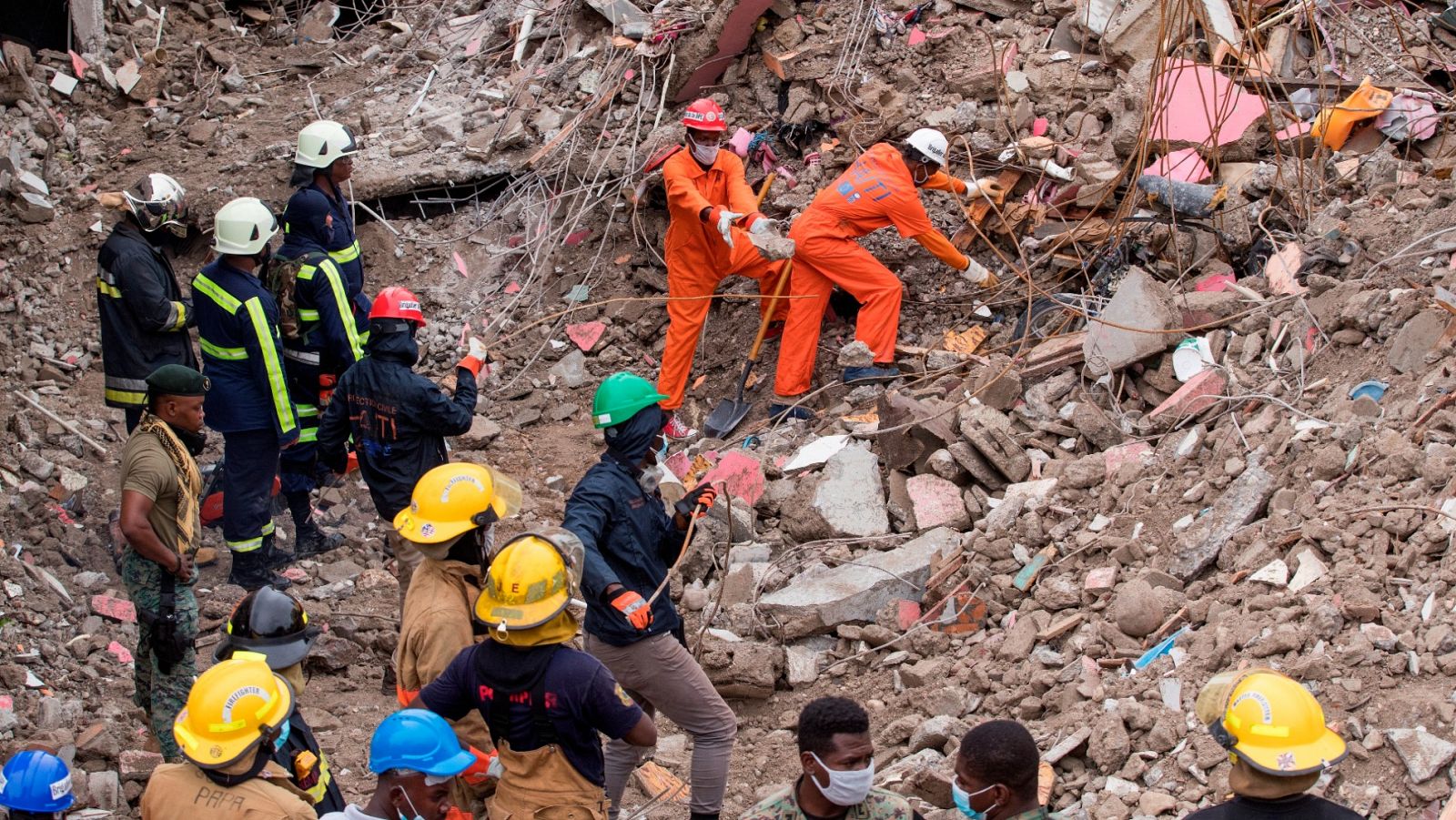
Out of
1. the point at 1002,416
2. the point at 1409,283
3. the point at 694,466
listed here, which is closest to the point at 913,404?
the point at 1002,416

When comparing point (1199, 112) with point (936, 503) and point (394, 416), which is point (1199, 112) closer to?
point (936, 503)

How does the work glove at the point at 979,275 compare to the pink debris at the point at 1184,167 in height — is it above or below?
below

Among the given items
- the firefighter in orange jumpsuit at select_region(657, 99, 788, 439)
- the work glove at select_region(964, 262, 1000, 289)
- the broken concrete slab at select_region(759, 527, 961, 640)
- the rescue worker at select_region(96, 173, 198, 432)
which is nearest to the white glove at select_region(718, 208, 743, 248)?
the firefighter in orange jumpsuit at select_region(657, 99, 788, 439)

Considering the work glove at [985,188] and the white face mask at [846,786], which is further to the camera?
the work glove at [985,188]

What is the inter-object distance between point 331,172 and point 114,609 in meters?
2.44

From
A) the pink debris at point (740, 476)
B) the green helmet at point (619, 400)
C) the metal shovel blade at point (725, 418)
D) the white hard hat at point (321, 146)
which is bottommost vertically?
the metal shovel blade at point (725, 418)

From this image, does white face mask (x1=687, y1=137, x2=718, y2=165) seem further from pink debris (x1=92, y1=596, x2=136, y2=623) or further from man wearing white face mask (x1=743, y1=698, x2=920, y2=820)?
man wearing white face mask (x1=743, y1=698, x2=920, y2=820)

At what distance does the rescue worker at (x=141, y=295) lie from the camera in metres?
6.00

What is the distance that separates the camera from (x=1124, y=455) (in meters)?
5.75

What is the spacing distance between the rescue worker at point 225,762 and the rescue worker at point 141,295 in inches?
130

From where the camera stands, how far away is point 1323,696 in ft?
12.9

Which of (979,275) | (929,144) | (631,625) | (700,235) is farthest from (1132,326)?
(631,625)

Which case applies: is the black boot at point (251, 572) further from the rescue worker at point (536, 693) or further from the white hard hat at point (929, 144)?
the white hard hat at point (929, 144)

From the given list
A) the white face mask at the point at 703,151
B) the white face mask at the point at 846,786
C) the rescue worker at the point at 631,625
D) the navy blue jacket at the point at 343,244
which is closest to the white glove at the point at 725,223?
the white face mask at the point at 703,151
